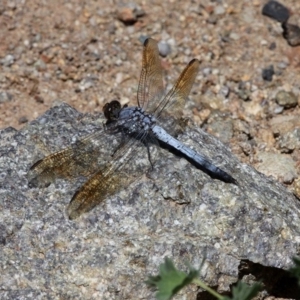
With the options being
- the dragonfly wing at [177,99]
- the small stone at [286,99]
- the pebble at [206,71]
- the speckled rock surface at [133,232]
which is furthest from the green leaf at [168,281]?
the pebble at [206,71]

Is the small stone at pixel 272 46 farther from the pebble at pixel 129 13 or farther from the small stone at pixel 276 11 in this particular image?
the pebble at pixel 129 13

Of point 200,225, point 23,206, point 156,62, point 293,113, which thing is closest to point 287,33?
point 293,113

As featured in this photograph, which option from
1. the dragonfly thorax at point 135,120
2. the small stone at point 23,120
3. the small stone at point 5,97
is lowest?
the small stone at point 5,97

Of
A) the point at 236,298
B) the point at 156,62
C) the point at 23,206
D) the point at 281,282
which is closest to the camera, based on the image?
the point at 236,298

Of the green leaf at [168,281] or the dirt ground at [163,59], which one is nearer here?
the green leaf at [168,281]

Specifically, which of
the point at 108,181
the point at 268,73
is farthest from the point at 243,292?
the point at 268,73

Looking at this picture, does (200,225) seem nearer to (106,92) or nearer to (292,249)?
Result: (292,249)
